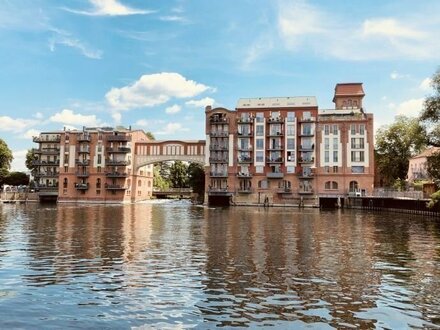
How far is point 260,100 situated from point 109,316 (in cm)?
8747

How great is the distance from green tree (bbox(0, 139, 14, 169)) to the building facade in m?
55.4

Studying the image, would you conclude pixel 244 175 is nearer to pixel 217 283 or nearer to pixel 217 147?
pixel 217 147

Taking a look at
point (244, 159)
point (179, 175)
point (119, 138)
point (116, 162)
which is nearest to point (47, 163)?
point (116, 162)

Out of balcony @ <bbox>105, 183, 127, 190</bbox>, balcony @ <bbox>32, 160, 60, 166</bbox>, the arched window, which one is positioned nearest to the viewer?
the arched window

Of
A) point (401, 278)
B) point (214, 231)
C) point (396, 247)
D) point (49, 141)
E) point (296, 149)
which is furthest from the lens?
point (49, 141)

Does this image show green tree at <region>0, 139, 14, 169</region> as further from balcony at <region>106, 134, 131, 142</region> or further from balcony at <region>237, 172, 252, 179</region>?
balcony at <region>237, 172, 252, 179</region>

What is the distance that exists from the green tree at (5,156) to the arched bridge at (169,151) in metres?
35.0

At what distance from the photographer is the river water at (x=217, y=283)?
12.6 m

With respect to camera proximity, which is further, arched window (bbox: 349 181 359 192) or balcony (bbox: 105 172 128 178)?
balcony (bbox: 105 172 128 178)

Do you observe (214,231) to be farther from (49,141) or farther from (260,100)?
(49,141)

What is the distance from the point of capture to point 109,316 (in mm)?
12703

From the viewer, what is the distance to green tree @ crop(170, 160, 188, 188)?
503 ft

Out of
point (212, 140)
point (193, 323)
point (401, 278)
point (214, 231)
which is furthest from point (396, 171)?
point (193, 323)

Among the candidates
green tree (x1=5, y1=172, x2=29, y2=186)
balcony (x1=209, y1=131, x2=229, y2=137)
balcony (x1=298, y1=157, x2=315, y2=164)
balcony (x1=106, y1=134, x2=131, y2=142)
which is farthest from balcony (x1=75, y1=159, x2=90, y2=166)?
balcony (x1=298, y1=157, x2=315, y2=164)
